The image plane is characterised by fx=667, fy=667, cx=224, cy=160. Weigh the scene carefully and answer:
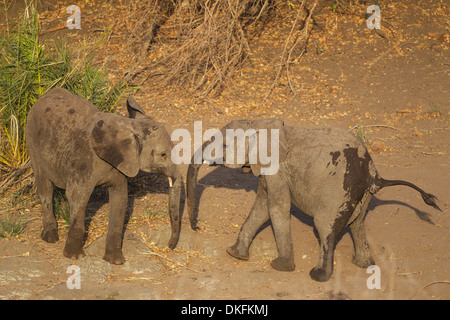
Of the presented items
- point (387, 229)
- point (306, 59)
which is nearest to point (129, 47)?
point (306, 59)

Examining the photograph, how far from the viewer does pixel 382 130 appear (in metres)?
10.8

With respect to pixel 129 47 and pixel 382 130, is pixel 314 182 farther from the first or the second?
pixel 129 47

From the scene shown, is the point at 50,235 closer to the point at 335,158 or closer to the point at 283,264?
the point at 283,264

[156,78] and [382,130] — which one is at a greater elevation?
[156,78]

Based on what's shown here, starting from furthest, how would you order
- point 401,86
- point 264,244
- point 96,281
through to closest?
point 401,86 < point 264,244 < point 96,281

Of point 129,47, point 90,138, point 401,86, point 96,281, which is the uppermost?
point 129,47

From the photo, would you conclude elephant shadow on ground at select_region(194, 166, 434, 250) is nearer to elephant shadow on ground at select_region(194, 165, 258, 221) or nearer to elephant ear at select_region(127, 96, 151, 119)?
elephant shadow on ground at select_region(194, 165, 258, 221)

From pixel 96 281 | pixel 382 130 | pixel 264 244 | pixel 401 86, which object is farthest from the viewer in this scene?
pixel 401 86

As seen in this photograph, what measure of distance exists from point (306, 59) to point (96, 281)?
25.4 ft

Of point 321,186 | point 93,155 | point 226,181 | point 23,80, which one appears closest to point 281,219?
point 321,186

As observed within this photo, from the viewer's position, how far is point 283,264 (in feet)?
22.9

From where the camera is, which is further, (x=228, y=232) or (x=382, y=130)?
(x=382, y=130)

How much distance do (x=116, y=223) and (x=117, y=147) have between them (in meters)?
0.88

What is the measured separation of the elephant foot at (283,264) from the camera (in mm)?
6973
